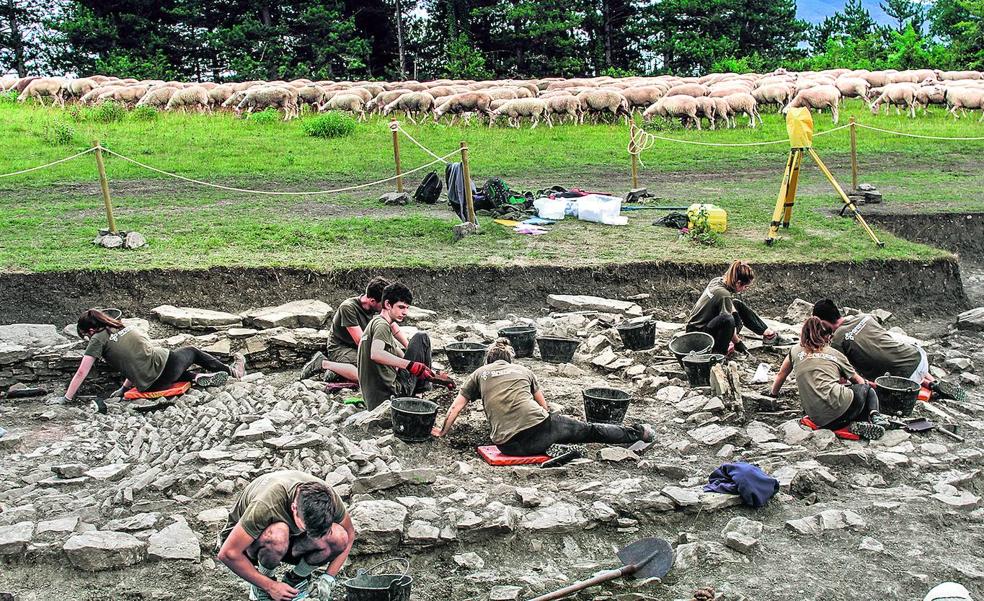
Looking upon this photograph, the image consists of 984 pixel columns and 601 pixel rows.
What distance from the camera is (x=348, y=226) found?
14141mm

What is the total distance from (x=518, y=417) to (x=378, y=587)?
7.19 ft

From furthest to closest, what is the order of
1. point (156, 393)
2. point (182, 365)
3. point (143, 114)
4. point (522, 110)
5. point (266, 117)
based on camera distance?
point (522, 110)
point (266, 117)
point (143, 114)
point (182, 365)
point (156, 393)

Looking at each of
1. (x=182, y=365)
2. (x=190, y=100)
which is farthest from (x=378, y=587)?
(x=190, y=100)

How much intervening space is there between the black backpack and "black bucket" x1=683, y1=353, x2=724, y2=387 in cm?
726

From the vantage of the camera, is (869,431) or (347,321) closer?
(869,431)

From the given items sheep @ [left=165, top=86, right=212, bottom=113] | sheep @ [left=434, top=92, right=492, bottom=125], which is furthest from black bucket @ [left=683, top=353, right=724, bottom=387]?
sheep @ [left=165, top=86, right=212, bottom=113]

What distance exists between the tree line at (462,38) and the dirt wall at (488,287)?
81.5 ft

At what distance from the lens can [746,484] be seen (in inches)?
262

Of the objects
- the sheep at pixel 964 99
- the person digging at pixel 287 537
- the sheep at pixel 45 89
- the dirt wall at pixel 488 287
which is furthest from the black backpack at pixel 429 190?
the sheep at pixel 964 99

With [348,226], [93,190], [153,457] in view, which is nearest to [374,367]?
[153,457]

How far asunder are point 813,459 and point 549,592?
9.01 ft

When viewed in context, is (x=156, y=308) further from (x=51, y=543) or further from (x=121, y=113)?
(x=121, y=113)

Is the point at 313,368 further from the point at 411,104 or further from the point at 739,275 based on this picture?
the point at 411,104

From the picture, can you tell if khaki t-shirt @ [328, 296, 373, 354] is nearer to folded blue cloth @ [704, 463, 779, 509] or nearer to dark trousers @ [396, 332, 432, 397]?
dark trousers @ [396, 332, 432, 397]
